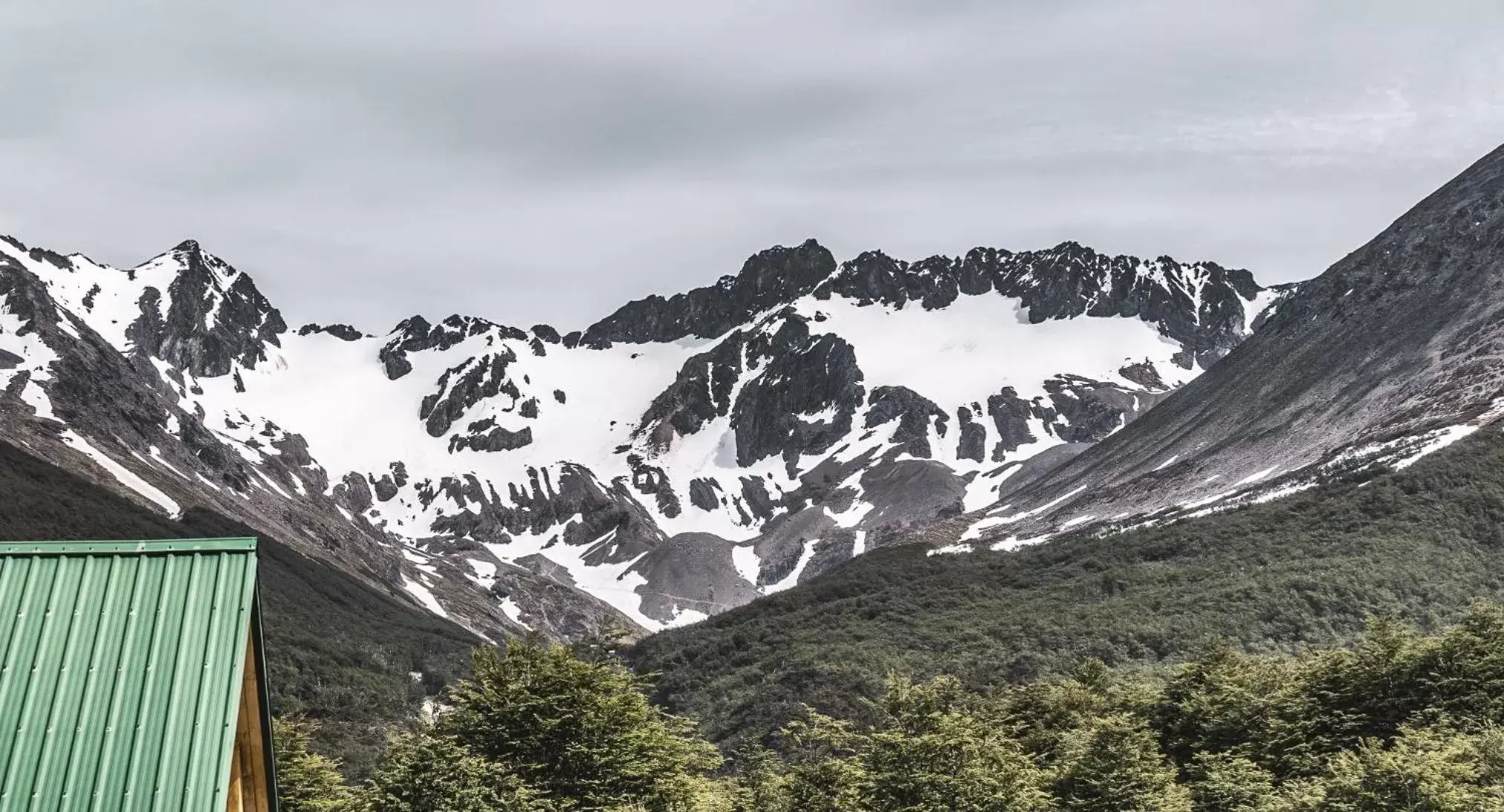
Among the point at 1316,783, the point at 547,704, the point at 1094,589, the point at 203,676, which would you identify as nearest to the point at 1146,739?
the point at 1316,783

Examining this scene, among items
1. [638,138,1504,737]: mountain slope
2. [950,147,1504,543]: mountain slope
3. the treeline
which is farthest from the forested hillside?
the treeline

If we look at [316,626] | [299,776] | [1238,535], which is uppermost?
[316,626]

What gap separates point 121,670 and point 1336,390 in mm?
133792

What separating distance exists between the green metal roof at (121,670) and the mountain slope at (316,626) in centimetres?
5467

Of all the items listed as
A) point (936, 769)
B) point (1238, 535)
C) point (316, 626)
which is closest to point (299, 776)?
point (936, 769)

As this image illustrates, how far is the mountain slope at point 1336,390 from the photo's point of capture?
10269 centimetres

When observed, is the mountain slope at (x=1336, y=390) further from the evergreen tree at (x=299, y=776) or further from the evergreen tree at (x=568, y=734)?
the evergreen tree at (x=299, y=776)

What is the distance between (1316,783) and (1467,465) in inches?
2733

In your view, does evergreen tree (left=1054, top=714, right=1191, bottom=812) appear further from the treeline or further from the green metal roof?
the green metal roof

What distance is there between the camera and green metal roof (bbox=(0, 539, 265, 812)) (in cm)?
780

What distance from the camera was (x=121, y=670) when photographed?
8.30 meters

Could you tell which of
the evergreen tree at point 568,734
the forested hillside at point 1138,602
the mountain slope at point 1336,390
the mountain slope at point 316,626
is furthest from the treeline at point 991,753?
the mountain slope at point 1336,390

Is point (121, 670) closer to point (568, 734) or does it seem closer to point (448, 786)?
point (448, 786)

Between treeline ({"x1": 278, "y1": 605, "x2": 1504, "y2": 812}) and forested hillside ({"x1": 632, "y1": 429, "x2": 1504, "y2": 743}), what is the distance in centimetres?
2631
